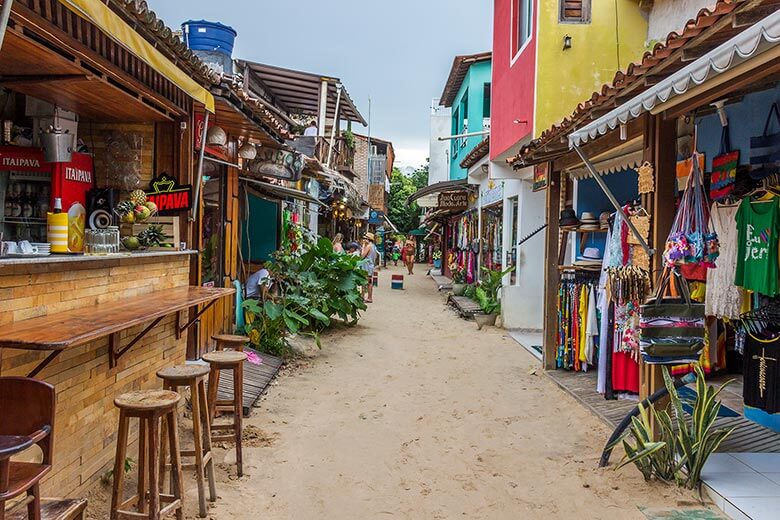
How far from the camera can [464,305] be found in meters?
15.1

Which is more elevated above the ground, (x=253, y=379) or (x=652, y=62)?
(x=652, y=62)

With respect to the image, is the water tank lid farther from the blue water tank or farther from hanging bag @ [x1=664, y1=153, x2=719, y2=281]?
hanging bag @ [x1=664, y1=153, x2=719, y2=281]

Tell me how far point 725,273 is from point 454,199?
1423 centimetres

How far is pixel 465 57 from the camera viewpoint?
19.4m

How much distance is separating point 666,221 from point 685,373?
1.40 m

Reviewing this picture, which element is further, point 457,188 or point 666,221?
point 457,188

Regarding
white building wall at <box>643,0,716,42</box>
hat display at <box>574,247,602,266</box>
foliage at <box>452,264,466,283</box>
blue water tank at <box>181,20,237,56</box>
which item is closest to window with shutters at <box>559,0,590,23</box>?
white building wall at <box>643,0,716,42</box>

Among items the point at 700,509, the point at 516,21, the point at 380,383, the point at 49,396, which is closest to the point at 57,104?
the point at 49,396

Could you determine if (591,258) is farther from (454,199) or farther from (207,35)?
(454,199)

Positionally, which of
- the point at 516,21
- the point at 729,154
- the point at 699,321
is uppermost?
the point at 516,21

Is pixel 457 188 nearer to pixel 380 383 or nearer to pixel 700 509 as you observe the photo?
pixel 380 383

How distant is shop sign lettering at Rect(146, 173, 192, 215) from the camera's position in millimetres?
6012

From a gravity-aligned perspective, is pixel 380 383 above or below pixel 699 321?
below

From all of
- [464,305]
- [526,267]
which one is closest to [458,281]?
[464,305]
